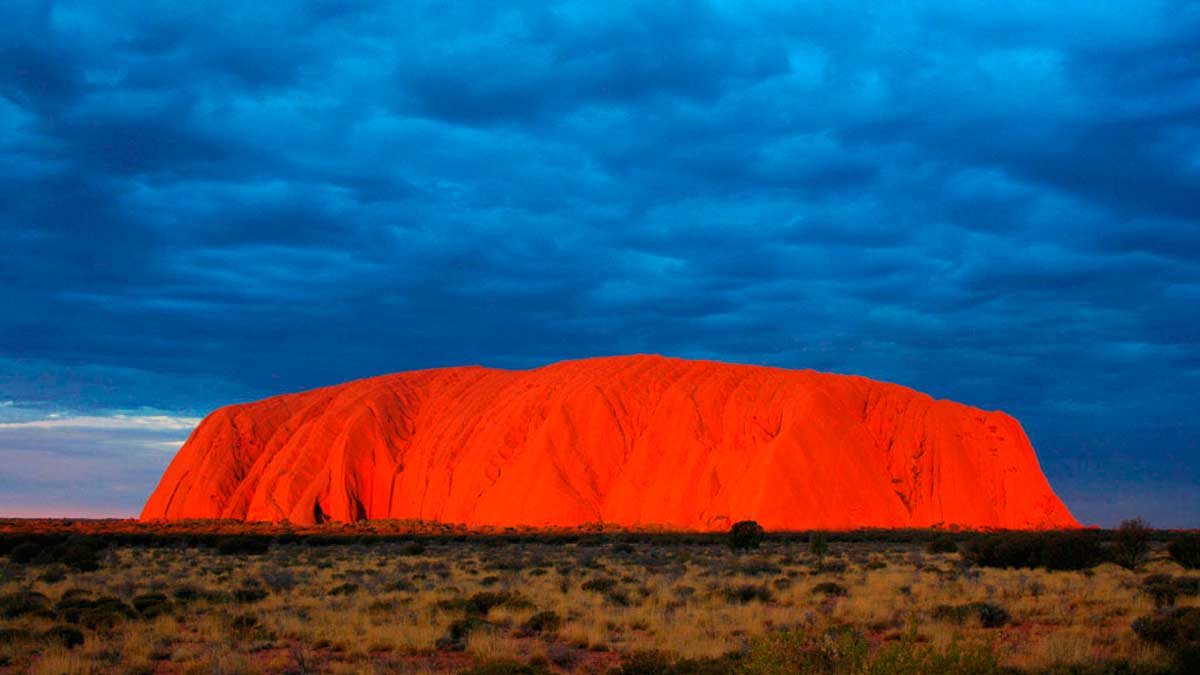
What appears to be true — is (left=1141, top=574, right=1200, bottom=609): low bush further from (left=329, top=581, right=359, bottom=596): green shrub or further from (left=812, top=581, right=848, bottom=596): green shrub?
(left=329, top=581, right=359, bottom=596): green shrub

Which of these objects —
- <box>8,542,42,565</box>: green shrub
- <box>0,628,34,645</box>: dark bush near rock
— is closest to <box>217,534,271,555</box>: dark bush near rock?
<box>8,542,42,565</box>: green shrub

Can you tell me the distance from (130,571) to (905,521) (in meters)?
57.6

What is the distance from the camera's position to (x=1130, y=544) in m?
29.8

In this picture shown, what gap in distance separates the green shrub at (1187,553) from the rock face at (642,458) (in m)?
33.5

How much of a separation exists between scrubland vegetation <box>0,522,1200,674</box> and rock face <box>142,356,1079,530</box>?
32259 millimetres

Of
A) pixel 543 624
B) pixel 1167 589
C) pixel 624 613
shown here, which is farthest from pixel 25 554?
pixel 1167 589

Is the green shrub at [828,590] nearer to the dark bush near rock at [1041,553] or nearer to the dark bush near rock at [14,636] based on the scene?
the dark bush near rock at [1041,553]

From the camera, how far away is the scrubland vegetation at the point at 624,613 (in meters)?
13.0

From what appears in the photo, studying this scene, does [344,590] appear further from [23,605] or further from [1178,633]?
[1178,633]

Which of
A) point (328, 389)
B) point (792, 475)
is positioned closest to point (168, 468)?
point (328, 389)

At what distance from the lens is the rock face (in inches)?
2719

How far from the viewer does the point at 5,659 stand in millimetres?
14984

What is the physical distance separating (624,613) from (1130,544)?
21.1 meters

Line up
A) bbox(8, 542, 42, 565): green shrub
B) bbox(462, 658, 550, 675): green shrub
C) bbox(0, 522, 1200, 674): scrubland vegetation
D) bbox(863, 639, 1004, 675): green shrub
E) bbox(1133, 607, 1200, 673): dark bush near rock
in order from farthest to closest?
bbox(8, 542, 42, 565): green shrub < bbox(0, 522, 1200, 674): scrubland vegetation < bbox(462, 658, 550, 675): green shrub < bbox(1133, 607, 1200, 673): dark bush near rock < bbox(863, 639, 1004, 675): green shrub
